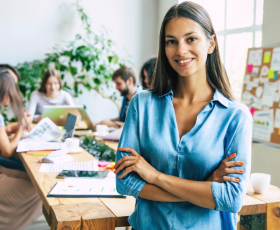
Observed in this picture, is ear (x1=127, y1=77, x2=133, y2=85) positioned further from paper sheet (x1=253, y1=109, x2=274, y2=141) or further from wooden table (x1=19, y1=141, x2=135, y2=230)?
wooden table (x1=19, y1=141, x2=135, y2=230)

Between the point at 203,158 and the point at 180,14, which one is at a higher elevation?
the point at 180,14

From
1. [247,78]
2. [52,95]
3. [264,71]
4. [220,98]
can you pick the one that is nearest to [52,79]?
[52,95]

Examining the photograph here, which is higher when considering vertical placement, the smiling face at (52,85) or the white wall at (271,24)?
the white wall at (271,24)

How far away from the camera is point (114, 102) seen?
5.21 meters

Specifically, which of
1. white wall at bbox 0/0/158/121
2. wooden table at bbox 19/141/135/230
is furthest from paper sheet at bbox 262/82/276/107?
white wall at bbox 0/0/158/121

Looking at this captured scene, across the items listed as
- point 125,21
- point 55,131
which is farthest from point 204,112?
point 125,21

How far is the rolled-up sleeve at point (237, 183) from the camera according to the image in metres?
0.94

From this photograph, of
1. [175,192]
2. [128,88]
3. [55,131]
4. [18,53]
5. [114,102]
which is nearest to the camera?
[175,192]

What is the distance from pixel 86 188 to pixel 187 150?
0.61m

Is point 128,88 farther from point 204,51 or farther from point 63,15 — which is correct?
point 63,15

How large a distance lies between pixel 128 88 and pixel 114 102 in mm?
2052

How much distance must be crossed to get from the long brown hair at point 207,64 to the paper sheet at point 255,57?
8.17 feet

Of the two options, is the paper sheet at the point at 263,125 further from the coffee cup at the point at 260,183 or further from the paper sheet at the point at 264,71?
the coffee cup at the point at 260,183

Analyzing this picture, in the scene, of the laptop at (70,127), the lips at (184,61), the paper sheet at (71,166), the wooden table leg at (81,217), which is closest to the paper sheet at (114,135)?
the laptop at (70,127)
